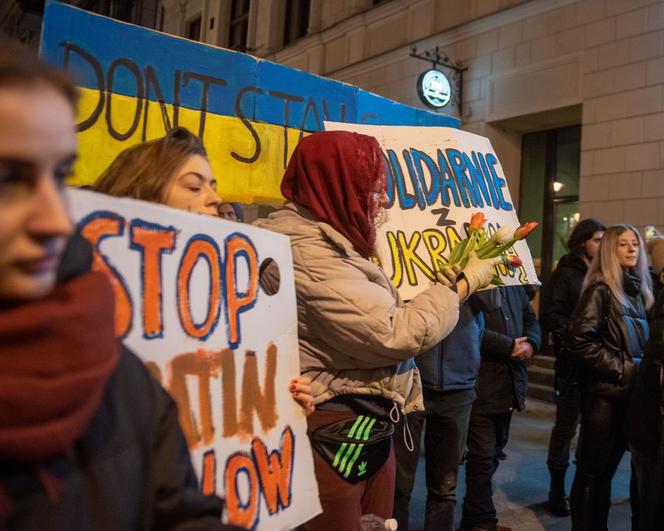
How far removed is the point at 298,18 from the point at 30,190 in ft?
45.5

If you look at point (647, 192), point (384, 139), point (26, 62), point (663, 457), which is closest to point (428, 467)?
point (663, 457)

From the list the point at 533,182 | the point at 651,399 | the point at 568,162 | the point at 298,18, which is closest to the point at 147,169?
the point at 651,399

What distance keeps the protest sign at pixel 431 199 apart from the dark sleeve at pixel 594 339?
0.64 meters

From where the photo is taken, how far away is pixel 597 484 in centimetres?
316

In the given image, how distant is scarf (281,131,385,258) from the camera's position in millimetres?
1930

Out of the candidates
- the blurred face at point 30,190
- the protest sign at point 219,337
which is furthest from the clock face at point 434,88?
the blurred face at point 30,190

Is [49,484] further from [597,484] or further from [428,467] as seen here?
[597,484]

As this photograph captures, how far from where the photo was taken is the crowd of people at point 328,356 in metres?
0.73

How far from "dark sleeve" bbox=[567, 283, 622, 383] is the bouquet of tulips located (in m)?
0.87

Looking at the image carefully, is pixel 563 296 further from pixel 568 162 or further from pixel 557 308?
pixel 568 162

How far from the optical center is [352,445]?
188 cm

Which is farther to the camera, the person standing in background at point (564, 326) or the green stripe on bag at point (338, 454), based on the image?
the person standing in background at point (564, 326)

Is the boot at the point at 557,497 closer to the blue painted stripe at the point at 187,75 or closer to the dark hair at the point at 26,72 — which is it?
the blue painted stripe at the point at 187,75

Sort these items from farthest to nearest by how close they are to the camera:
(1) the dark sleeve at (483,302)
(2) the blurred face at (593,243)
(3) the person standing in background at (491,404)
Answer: (2) the blurred face at (593,243), (3) the person standing in background at (491,404), (1) the dark sleeve at (483,302)
